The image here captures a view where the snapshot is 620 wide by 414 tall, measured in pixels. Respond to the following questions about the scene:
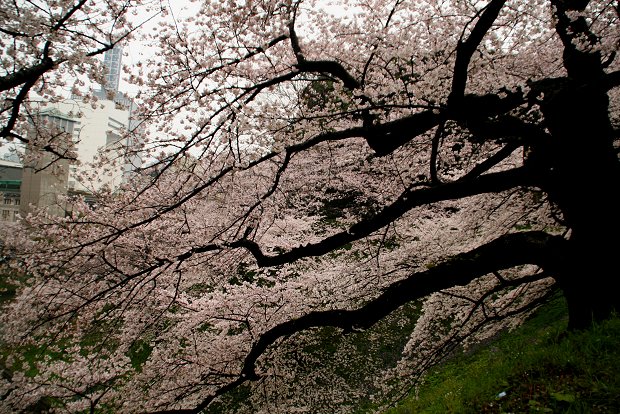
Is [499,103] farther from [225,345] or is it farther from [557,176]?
[225,345]

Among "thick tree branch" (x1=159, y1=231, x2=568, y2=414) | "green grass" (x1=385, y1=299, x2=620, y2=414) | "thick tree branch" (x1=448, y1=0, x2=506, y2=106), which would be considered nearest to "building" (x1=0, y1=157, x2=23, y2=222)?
"thick tree branch" (x1=159, y1=231, x2=568, y2=414)

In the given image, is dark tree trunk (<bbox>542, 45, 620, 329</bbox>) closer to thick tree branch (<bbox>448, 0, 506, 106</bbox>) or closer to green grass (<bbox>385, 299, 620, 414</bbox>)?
green grass (<bbox>385, 299, 620, 414</bbox>)

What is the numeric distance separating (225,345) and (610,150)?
6.90m

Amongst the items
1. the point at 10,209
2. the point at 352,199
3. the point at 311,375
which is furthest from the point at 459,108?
the point at 10,209

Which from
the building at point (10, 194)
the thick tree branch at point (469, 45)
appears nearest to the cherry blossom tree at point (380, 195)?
Result: the thick tree branch at point (469, 45)

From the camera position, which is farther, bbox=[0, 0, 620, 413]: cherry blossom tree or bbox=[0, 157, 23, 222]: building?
bbox=[0, 157, 23, 222]: building

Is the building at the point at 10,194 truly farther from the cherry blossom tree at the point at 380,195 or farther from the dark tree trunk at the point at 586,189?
the dark tree trunk at the point at 586,189

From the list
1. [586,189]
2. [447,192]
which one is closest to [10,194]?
[447,192]

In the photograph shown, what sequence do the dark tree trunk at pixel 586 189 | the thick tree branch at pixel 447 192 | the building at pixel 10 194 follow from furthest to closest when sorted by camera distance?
the building at pixel 10 194
the thick tree branch at pixel 447 192
the dark tree trunk at pixel 586 189

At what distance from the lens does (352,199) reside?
14.1 meters

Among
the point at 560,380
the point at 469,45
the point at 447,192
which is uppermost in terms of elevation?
the point at 469,45

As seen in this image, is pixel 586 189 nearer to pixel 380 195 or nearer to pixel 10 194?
pixel 380 195

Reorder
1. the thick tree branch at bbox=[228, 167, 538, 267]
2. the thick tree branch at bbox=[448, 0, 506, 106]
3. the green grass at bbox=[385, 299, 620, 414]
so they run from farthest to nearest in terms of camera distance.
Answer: the thick tree branch at bbox=[228, 167, 538, 267]
the thick tree branch at bbox=[448, 0, 506, 106]
the green grass at bbox=[385, 299, 620, 414]

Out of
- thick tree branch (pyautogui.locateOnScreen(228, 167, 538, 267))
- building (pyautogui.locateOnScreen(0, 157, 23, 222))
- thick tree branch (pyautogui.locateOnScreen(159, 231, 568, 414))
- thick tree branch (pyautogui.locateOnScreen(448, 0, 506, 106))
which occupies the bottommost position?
thick tree branch (pyautogui.locateOnScreen(159, 231, 568, 414))
